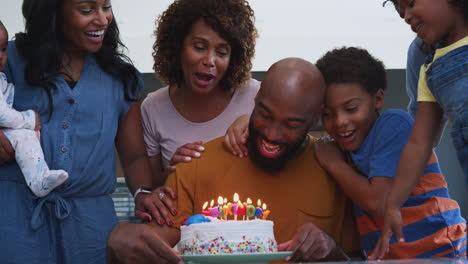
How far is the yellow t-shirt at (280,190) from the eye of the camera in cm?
295

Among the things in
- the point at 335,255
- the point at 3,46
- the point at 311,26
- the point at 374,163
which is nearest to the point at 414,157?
the point at 374,163

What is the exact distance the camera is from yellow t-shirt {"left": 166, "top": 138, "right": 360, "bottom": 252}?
2.95m

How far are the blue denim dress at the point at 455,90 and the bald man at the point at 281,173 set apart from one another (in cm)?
51

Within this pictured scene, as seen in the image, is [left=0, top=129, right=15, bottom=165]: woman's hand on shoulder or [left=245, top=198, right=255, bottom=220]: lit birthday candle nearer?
[left=245, top=198, right=255, bottom=220]: lit birthday candle

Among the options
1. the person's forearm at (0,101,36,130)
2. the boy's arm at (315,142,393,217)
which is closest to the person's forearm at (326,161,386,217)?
the boy's arm at (315,142,393,217)

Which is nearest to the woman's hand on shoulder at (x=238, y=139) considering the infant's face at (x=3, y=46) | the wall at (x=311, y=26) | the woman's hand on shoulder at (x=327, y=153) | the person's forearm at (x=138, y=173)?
the woman's hand on shoulder at (x=327, y=153)

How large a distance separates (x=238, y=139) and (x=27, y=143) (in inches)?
34.6

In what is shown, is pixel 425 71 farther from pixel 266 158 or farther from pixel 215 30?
pixel 215 30

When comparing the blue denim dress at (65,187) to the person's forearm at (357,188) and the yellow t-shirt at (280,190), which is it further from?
the person's forearm at (357,188)

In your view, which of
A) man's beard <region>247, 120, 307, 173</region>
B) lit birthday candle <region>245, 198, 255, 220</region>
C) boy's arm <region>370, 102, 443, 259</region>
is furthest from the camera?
man's beard <region>247, 120, 307, 173</region>

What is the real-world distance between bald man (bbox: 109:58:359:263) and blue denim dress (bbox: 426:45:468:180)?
514mm

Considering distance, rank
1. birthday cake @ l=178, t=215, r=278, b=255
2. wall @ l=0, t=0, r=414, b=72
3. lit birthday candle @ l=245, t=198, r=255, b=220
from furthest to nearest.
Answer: wall @ l=0, t=0, r=414, b=72 → lit birthday candle @ l=245, t=198, r=255, b=220 → birthday cake @ l=178, t=215, r=278, b=255

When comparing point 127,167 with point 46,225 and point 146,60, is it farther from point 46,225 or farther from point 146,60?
point 146,60

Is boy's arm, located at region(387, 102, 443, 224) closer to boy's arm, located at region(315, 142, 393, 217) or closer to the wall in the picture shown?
boy's arm, located at region(315, 142, 393, 217)
